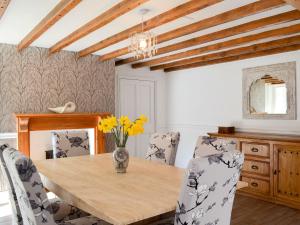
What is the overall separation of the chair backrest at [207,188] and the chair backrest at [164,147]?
1.45 meters

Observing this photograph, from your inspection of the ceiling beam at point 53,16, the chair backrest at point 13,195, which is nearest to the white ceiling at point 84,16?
the ceiling beam at point 53,16

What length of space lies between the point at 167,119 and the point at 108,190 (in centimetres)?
471

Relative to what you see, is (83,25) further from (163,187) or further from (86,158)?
(163,187)

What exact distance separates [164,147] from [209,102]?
2715 mm

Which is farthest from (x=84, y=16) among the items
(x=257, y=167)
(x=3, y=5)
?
(x=257, y=167)

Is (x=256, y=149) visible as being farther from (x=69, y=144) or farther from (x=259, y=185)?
(x=69, y=144)

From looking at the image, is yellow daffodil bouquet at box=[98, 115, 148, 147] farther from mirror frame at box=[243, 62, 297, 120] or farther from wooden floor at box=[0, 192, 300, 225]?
mirror frame at box=[243, 62, 297, 120]

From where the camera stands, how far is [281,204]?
148 inches

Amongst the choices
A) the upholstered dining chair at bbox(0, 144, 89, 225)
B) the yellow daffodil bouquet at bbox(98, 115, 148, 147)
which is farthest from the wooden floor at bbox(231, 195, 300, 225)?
the upholstered dining chair at bbox(0, 144, 89, 225)

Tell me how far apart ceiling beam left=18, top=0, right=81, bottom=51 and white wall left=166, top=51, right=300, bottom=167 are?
3317 millimetres

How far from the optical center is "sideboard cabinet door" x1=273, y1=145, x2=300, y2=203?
362 cm

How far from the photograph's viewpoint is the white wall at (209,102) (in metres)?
4.56

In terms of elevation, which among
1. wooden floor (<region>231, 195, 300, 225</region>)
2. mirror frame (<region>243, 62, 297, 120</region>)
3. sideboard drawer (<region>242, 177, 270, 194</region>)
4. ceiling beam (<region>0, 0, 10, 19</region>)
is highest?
ceiling beam (<region>0, 0, 10, 19</region>)

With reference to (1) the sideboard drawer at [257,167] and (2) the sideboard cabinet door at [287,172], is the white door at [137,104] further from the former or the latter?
(2) the sideboard cabinet door at [287,172]
